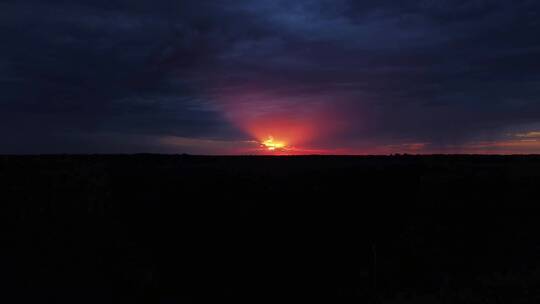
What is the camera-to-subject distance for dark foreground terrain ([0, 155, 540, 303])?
1309 centimetres

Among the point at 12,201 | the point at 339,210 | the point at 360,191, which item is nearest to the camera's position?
the point at 339,210

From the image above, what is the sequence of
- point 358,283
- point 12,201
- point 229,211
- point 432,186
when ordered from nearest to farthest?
point 358,283 < point 229,211 < point 12,201 < point 432,186

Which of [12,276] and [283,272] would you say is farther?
[283,272]

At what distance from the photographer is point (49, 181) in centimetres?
1934

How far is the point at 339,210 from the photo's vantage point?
54.0 feet

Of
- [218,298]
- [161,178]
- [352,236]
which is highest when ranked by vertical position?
[161,178]

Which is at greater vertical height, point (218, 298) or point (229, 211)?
point (229, 211)

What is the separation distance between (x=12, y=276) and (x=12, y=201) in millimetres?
6536

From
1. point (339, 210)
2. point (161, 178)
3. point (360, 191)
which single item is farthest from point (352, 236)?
point (161, 178)

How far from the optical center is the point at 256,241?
580 inches

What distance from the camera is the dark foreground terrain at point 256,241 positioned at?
13086 millimetres

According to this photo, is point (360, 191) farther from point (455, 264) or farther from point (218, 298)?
point (218, 298)

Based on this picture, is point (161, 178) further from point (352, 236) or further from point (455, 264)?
point (455, 264)

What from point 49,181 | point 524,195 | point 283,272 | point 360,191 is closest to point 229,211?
point 283,272
